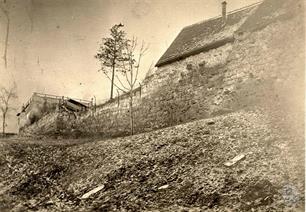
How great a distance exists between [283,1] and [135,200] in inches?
510

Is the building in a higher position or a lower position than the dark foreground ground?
higher

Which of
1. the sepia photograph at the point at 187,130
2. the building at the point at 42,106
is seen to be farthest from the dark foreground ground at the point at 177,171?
the building at the point at 42,106

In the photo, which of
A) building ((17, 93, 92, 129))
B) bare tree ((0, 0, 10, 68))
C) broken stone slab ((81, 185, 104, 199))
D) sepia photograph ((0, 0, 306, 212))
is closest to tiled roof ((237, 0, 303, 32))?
sepia photograph ((0, 0, 306, 212))

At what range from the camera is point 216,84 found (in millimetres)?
21438

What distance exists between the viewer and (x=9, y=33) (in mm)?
16938

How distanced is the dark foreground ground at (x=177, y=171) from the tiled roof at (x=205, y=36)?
795 cm

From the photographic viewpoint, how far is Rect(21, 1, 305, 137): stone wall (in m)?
18.1

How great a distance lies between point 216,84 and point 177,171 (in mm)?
9293

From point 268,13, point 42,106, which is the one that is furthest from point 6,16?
point 42,106

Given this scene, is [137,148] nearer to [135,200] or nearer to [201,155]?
[201,155]

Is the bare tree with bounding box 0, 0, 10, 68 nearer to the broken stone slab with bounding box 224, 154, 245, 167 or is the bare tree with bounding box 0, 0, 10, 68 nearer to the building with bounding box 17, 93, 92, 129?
the broken stone slab with bounding box 224, 154, 245, 167

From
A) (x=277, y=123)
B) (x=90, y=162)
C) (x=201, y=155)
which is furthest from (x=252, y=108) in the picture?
(x=90, y=162)

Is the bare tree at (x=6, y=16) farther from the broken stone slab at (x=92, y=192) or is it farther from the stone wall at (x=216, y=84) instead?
the stone wall at (x=216, y=84)

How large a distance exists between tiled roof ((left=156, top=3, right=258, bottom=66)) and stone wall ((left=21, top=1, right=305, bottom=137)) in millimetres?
411
